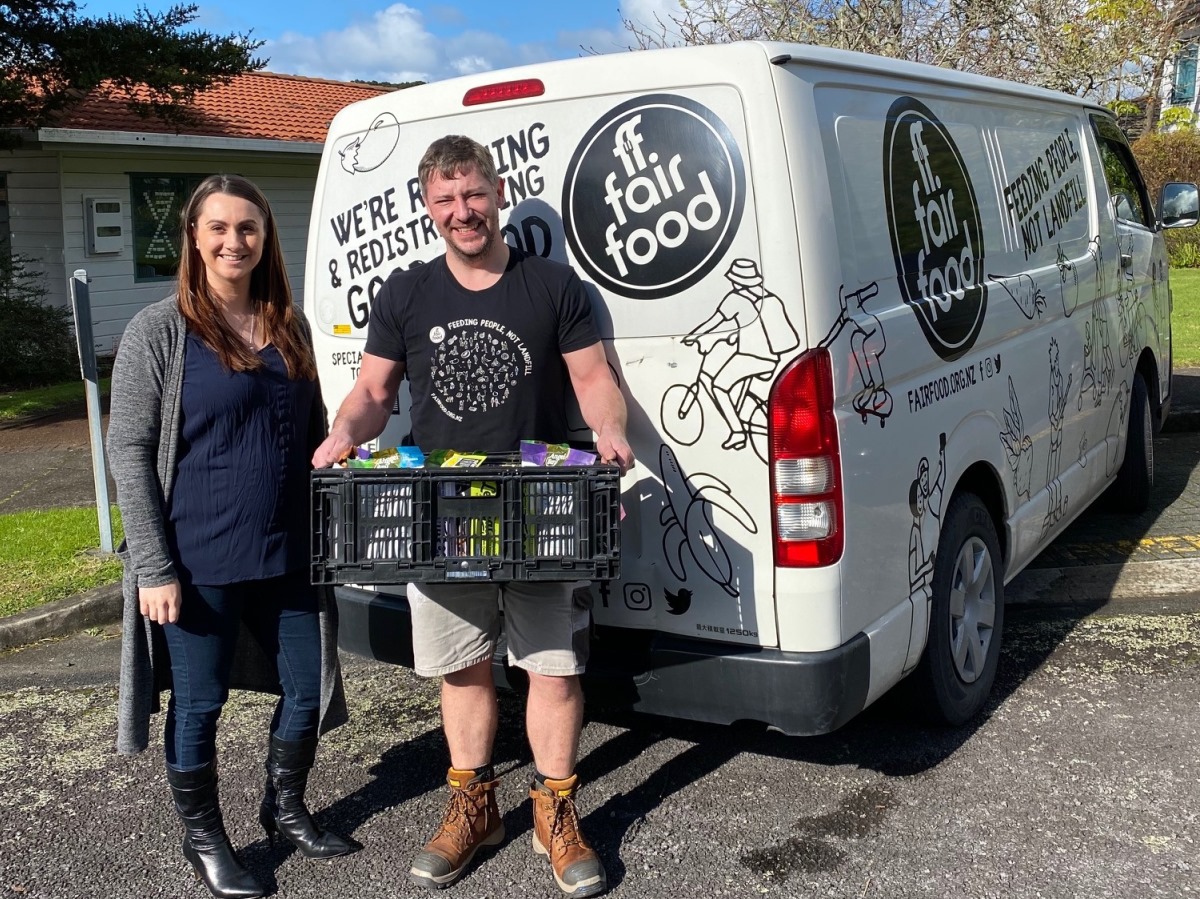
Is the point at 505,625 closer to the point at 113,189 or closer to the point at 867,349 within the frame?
the point at 867,349

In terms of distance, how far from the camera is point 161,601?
3.10 metres

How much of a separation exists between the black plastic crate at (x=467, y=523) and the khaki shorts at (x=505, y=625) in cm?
25

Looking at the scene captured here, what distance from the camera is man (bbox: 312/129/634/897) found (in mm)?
3275

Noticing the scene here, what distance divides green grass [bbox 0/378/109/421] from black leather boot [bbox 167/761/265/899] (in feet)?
30.7

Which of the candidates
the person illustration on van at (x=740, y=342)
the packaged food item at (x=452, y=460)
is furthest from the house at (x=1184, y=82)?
the packaged food item at (x=452, y=460)

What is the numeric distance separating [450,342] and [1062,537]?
449cm

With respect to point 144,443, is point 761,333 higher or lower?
higher

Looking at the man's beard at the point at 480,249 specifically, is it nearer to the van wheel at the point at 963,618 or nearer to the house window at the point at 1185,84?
the van wheel at the point at 963,618

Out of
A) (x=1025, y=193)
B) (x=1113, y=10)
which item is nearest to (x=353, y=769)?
(x=1025, y=193)

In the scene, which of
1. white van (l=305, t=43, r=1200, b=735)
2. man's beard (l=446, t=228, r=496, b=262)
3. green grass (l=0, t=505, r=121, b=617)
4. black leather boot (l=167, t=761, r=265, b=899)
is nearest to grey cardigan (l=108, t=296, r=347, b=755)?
black leather boot (l=167, t=761, r=265, b=899)

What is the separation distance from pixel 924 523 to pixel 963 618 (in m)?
0.60

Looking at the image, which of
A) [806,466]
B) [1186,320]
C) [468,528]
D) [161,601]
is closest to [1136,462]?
[806,466]

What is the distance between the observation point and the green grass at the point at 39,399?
38.6 feet

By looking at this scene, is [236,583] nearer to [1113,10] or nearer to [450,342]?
[450,342]
